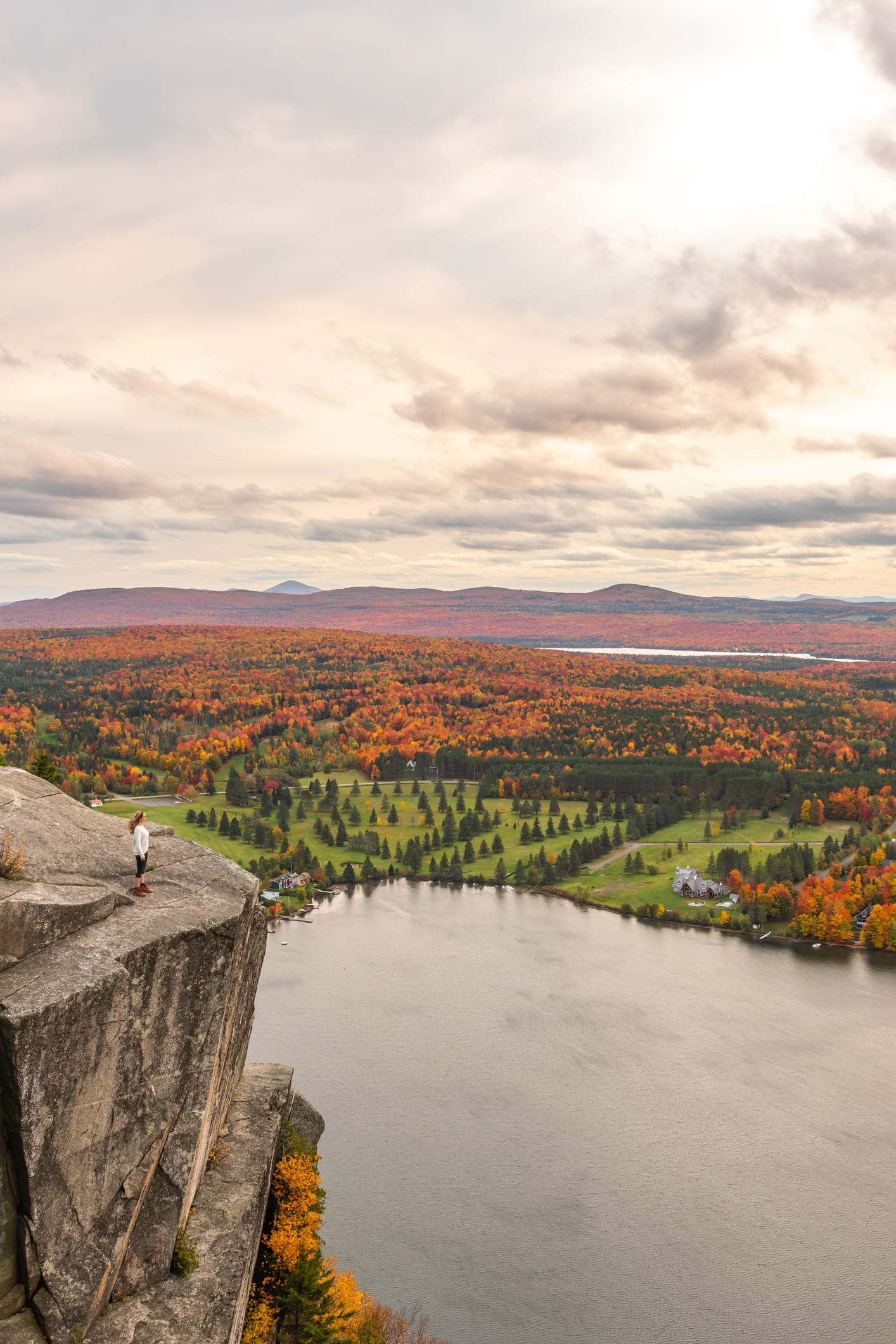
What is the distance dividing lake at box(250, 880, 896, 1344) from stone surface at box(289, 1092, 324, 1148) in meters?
11.0

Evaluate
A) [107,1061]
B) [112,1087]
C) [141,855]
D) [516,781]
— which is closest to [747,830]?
[516,781]

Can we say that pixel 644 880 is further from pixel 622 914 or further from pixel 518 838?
pixel 518 838

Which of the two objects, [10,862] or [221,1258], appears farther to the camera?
[221,1258]

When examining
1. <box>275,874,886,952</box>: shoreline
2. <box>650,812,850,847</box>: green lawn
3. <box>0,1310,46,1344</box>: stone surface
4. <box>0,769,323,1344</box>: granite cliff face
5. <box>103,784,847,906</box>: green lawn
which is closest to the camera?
<box>0,1310,46,1344</box>: stone surface

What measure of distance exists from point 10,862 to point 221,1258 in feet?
33.0

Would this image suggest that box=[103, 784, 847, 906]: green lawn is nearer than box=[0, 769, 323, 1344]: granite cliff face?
No

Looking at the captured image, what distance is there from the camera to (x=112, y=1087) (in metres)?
16.4

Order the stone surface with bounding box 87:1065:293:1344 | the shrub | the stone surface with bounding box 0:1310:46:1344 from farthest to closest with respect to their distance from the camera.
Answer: the shrub
the stone surface with bounding box 87:1065:293:1344
the stone surface with bounding box 0:1310:46:1344

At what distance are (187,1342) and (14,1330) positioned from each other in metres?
3.62

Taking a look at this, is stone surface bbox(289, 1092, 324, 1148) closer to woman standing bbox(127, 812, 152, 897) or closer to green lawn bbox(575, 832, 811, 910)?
woman standing bbox(127, 812, 152, 897)

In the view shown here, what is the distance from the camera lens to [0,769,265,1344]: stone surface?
15.0 meters

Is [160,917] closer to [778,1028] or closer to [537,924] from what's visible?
[778,1028]

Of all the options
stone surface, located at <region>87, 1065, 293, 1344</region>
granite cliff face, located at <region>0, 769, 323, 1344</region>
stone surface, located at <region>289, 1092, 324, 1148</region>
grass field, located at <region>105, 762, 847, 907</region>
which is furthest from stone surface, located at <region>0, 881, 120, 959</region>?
grass field, located at <region>105, 762, 847, 907</region>

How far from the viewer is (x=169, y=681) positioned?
197375mm
